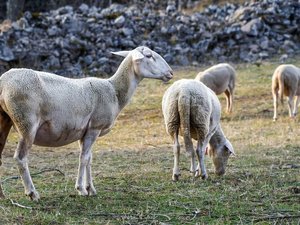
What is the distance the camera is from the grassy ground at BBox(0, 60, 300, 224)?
6789mm

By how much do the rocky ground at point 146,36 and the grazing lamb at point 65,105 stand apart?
14957mm

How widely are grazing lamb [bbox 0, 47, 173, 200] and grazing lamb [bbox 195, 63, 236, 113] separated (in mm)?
9957

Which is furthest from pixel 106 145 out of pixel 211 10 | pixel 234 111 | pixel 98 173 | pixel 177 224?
pixel 211 10

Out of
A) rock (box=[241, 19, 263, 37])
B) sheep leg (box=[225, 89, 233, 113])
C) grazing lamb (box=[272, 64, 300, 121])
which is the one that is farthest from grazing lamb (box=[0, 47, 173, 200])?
rock (box=[241, 19, 263, 37])

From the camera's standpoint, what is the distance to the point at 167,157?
12.0m

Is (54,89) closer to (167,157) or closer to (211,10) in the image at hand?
(167,157)

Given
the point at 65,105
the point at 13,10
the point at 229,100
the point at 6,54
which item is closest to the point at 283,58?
the point at 229,100

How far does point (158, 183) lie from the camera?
9039mm

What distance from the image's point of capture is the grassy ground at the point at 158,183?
22.3ft

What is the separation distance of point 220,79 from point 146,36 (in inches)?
333

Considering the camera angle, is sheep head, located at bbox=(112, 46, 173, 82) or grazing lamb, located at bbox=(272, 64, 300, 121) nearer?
sheep head, located at bbox=(112, 46, 173, 82)

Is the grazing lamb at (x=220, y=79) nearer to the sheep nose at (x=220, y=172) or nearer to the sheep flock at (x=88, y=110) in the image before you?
the sheep flock at (x=88, y=110)

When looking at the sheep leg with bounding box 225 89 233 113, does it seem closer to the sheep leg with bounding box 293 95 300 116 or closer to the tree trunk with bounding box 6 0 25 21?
the sheep leg with bounding box 293 95 300 116

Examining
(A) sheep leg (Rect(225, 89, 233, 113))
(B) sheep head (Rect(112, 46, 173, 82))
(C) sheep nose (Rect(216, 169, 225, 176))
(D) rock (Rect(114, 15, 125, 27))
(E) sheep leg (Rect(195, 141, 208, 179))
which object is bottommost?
(D) rock (Rect(114, 15, 125, 27))
